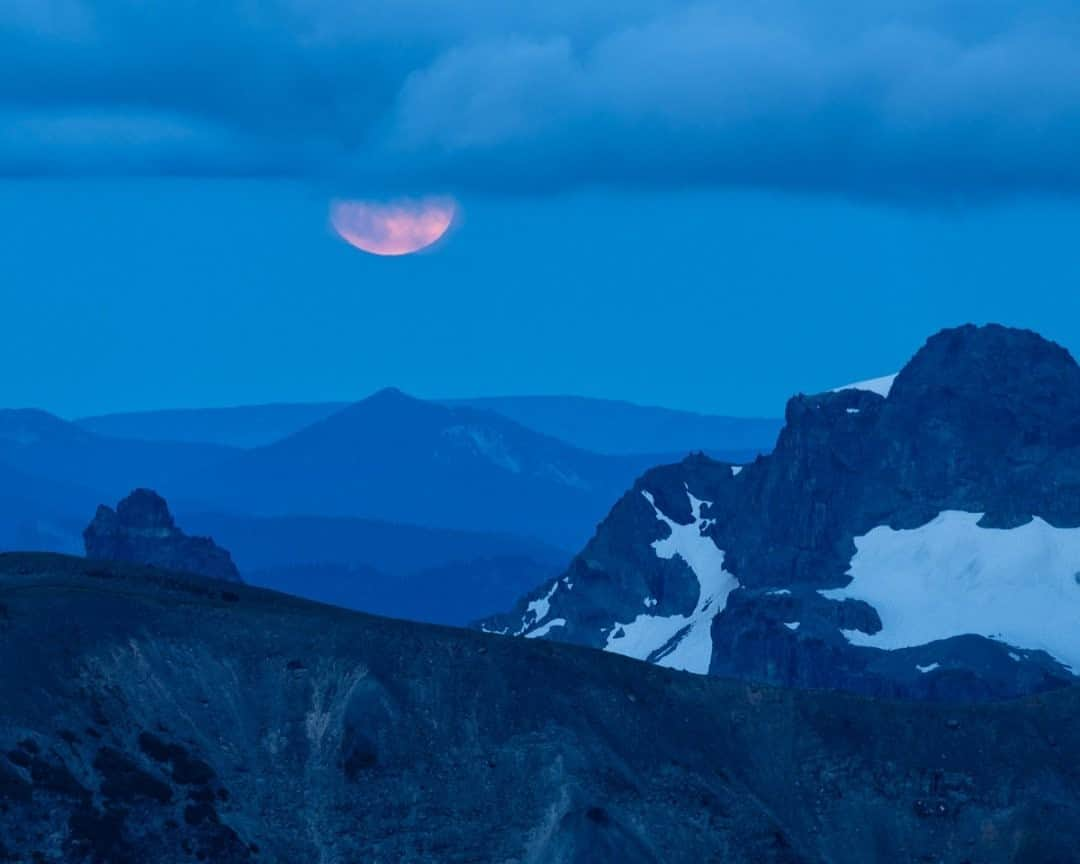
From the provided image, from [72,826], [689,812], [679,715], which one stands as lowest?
[72,826]

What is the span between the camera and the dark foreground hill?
14488 cm

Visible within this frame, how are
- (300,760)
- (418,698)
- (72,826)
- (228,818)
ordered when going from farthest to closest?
(418,698) → (300,760) → (228,818) → (72,826)

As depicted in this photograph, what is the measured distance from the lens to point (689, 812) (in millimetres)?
162000

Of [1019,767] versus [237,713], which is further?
[1019,767]

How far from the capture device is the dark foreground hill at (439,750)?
14488 cm

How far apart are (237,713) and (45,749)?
24127 mm

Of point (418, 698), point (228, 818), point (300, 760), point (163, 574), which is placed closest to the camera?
point (228, 818)

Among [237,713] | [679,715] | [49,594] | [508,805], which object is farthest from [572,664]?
[49,594]

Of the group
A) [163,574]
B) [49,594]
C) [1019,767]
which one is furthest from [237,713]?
[1019,767]

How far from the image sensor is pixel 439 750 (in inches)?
6417

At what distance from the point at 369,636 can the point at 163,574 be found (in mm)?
26915

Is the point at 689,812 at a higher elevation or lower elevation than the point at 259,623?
lower

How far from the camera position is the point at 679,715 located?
17700 cm

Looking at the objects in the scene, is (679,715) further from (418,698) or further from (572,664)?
(418,698)
